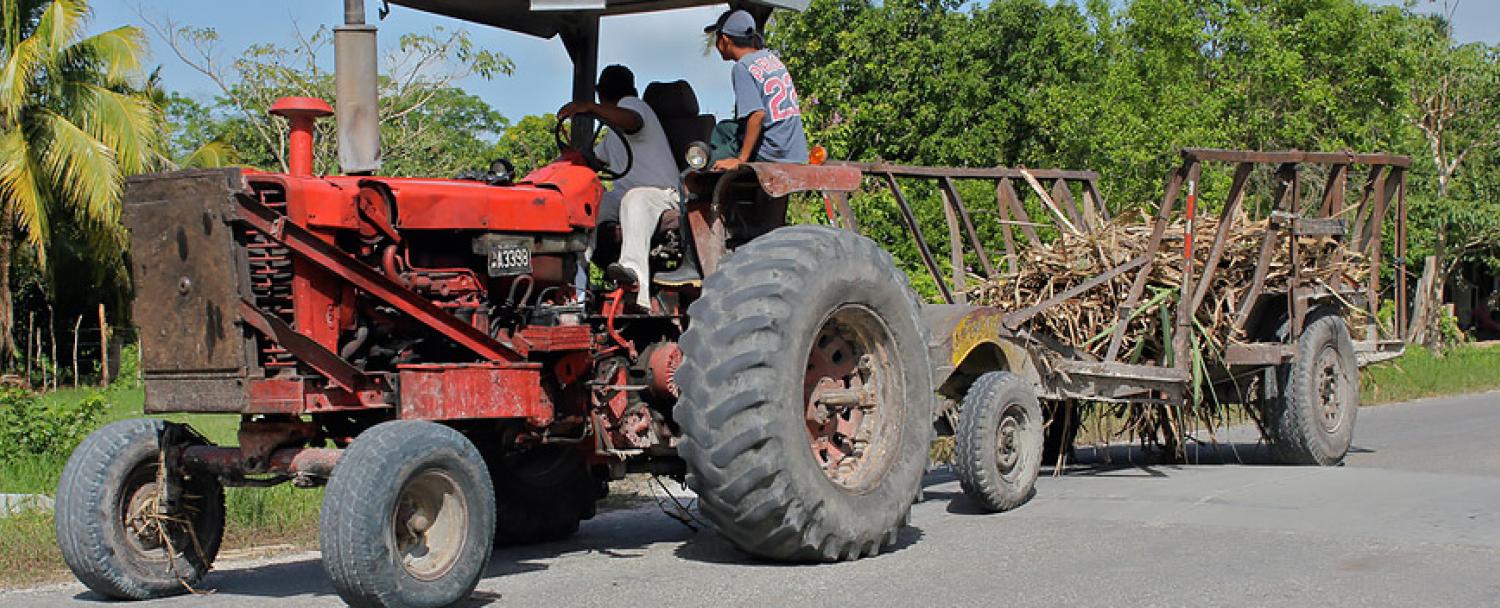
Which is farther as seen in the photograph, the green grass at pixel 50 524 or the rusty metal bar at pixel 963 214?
the rusty metal bar at pixel 963 214

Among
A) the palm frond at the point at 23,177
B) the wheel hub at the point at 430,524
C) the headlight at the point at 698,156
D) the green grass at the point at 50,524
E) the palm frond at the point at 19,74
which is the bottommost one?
the green grass at the point at 50,524

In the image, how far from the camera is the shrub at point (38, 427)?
12.8 meters

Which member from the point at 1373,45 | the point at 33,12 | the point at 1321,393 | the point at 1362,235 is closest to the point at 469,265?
the point at 1321,393

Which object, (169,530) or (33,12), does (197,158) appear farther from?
(169,530)

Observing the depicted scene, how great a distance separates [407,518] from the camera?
20.7 feet

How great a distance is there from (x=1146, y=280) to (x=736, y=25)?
4.51 metres

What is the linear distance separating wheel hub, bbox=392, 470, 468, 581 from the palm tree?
1748 cm

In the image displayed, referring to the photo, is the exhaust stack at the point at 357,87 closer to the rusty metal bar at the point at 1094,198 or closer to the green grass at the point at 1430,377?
the rusty metal bar at the point at 1094,198

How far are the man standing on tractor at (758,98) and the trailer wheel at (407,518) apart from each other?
2.31 m

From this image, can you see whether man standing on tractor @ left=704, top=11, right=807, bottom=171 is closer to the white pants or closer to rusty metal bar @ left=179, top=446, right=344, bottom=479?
the white pants

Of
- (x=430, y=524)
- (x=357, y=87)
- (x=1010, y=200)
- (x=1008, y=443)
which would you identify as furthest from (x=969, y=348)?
(x=430, y=524)

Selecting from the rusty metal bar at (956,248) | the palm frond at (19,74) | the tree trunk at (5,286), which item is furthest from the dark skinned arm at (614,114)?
the tree trunk at (5,286)

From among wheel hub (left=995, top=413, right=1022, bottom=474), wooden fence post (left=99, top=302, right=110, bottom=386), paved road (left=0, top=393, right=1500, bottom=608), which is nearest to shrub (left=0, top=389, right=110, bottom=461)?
paved road (left=0, top=393, right=1500, bottom=608)

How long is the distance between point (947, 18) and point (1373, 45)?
25.1 ft
